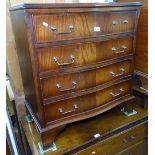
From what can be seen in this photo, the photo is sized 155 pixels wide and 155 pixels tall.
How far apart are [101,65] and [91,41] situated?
183mm

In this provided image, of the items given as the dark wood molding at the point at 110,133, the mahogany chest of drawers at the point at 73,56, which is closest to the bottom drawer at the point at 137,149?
the dark wood molding at the point at 110,133

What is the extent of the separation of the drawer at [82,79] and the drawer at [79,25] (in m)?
0.23

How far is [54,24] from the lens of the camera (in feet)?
3.12

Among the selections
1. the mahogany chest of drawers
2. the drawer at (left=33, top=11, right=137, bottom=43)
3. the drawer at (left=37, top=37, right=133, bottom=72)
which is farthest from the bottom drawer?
the drawer at (left=33, top=11, right=137, bottom=43)

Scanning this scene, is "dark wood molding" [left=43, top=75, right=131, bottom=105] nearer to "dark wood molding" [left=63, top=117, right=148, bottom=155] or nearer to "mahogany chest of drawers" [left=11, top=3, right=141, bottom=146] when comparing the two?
"mahogany chest of drawers" [left=11, top=3, right=141, bottom=146]

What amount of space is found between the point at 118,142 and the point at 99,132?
18 cm

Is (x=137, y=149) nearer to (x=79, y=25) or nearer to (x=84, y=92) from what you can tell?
(x=84, y=92)

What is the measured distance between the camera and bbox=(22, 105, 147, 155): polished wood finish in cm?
121

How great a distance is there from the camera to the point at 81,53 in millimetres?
1084

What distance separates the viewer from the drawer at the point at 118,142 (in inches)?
49.9

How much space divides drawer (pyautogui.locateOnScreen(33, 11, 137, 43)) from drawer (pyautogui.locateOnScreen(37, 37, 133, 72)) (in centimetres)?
6
